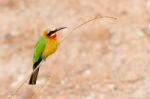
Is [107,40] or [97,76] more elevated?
[107,40]

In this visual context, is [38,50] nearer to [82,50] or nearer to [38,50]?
[38,50]

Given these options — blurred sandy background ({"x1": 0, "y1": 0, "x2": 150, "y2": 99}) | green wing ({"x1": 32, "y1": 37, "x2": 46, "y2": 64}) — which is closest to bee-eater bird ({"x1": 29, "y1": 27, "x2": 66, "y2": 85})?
green wing ({"x1": 32, "y1": 37, "x2": 46, "y2": 64})

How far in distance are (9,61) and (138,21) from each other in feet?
8.08

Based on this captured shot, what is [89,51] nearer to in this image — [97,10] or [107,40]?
[107,40]

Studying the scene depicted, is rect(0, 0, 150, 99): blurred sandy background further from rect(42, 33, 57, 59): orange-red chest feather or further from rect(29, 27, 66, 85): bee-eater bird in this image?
rect(42, 33, 57, 59): orange-red chest feather

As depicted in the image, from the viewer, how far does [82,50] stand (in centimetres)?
782

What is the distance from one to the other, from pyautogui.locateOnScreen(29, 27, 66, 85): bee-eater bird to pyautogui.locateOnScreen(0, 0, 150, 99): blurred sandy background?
3713mm

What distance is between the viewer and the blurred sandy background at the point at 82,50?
707 cm

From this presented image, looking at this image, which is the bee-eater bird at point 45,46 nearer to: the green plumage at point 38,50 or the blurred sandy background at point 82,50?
the green plumage at point 38,50

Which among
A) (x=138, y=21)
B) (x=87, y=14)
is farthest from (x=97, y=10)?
(x=138, y=21)

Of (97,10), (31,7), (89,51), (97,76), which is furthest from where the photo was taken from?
(31,7)

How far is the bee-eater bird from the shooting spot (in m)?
2.62

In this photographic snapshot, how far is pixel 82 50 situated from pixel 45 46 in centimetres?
503

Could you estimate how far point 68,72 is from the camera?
7500 mm
